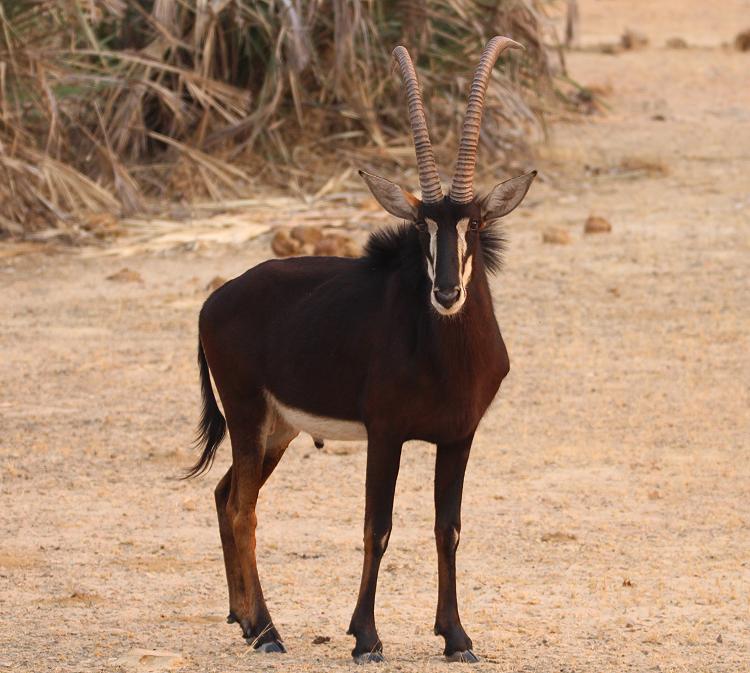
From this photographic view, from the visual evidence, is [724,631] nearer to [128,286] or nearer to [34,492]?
[34,492]

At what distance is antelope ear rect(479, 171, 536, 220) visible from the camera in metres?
5.49

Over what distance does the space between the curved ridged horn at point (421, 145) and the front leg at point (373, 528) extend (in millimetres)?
852

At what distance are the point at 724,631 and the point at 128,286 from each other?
8033mm

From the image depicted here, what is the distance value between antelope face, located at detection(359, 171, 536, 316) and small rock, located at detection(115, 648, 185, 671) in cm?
149

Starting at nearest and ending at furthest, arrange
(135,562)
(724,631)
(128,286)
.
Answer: (724,631)
(135,562)
(128,286)

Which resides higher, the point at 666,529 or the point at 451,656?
the point at 451,656

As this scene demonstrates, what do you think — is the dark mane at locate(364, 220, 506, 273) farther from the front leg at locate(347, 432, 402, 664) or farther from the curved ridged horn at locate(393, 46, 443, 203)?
the front leg at locate(347, 432, 402, 664)

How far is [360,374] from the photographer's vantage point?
18.3ft

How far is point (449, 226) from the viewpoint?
5281mm

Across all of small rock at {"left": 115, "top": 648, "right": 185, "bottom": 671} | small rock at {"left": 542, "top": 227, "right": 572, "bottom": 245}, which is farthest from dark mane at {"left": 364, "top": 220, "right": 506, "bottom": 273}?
small rock at {"left": 542, "top": 227, "right": 572, "bottom": 245}

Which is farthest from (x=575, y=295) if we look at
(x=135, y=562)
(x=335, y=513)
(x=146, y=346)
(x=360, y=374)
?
(x=360, y=374)

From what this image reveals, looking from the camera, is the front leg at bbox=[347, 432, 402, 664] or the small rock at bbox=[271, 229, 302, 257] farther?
the small rock at bbox=[271, 229, 302, 257]

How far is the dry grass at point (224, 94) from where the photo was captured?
14.7m

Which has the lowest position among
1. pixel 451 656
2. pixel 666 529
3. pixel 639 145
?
pixel 639 145
